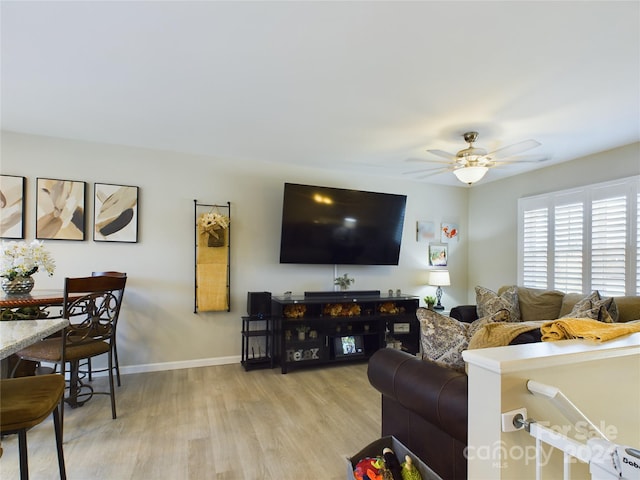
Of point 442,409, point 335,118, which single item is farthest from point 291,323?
point 442,409

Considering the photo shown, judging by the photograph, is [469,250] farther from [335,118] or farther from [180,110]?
[180,110]

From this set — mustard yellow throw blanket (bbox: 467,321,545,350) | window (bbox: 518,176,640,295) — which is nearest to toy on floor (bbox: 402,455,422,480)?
mustard yellow throw blanket (bbox: 467,321,545,350)

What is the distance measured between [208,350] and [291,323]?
1036mm

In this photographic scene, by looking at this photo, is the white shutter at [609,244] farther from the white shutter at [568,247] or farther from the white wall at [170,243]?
the white wall at [170,243]

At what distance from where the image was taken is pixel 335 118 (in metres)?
2.97

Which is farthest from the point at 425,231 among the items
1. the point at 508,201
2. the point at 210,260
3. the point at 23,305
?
the point at 23,305

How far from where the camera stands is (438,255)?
5.36 m

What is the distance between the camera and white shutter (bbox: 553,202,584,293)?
12.8ft

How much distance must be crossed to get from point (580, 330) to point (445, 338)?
1.88ft

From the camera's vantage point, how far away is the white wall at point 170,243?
3.49 metres

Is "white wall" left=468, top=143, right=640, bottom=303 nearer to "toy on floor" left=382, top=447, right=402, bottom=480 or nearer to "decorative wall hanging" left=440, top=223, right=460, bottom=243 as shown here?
"decorative wall hanging" left=440, top=223, right=460, bottom=243

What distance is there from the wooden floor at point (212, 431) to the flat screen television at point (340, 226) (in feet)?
5.06

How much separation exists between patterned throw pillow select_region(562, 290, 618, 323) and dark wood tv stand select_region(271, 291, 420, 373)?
2070mm

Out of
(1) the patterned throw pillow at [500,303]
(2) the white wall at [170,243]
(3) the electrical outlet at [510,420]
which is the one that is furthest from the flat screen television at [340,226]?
(3) the electrical outlet at [510,420]
